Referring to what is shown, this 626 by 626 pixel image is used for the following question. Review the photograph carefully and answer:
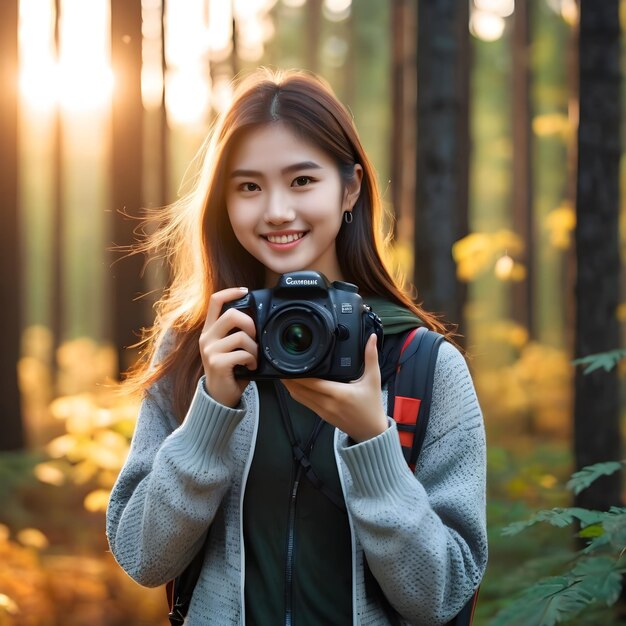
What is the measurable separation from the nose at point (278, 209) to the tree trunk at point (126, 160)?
500 cm

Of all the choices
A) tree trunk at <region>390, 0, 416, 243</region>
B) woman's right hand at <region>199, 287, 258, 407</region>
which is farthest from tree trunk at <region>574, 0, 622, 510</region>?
tree trunk at <region>390, 0, 416, 243</region>

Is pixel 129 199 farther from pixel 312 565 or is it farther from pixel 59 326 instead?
pixel 59 326

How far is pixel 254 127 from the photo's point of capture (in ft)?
6.66

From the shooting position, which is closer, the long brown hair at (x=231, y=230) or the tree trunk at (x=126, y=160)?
the long brown hair at (x=231, y=230)

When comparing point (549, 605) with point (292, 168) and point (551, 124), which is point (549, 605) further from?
point (551, 124)

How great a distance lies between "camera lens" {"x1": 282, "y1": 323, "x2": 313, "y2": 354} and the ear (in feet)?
1.42

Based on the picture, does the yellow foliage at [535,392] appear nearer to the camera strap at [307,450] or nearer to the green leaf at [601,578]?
the green leaf at [601,578]

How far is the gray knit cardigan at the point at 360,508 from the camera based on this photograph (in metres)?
1.72

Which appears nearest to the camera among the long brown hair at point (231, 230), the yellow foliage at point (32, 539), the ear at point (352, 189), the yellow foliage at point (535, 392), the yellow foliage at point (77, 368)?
the long brown hair at point (231, 230)

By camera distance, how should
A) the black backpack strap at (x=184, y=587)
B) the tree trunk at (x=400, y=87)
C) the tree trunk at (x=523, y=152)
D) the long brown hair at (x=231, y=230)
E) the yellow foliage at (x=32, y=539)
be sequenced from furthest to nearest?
1. the tree trunk at (x=523, y=152)
2. the tree trunk at (x=400, y=87)
3. the yellow foliage at (x=32, y=539)
4. the long brown hair at (x=231, y=230)
5. the black backpack strap at (x=184, y=587)

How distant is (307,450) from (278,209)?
0.55 metres

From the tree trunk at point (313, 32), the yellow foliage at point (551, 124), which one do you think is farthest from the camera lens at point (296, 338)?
the tree trunk at point (313, 32)

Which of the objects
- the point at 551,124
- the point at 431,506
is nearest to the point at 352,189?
the point at 431,506

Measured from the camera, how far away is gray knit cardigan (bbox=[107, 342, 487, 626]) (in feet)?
5.65
